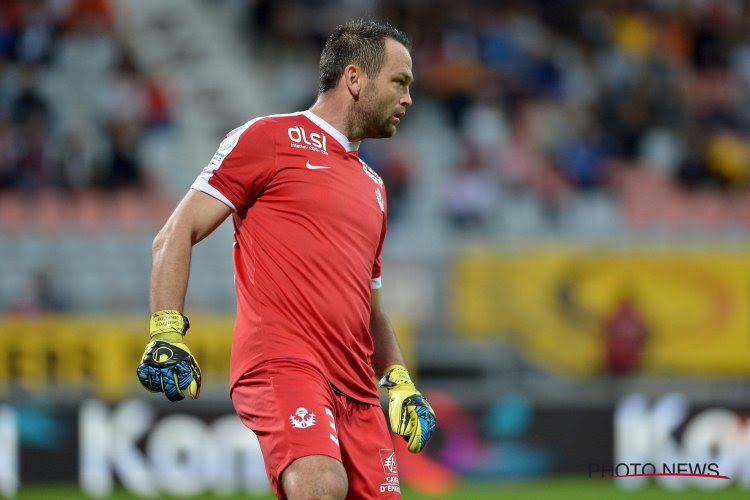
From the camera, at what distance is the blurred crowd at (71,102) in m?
15.2

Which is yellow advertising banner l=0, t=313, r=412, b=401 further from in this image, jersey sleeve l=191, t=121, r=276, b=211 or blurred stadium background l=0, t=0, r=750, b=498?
jersey sleeve l=191, t=121, r=276, b=211

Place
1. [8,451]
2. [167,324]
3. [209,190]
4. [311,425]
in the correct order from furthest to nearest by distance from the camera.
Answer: [8,451] → [209,190] → [311,425] → [167,324]

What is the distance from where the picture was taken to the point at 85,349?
13.6 m

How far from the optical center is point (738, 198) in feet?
53.5

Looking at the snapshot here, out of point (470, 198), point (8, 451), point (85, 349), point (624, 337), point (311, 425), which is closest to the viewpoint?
point (311, 425)

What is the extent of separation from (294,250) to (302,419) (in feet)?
2.16

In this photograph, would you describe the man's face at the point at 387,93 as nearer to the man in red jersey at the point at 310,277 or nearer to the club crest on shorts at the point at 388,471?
the man in red jersey at the point at 310,277

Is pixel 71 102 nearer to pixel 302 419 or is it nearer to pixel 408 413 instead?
pixel 408 413

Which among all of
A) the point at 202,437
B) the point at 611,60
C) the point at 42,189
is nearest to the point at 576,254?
the point at 611,60

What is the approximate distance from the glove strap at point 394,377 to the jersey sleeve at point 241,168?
1000 millimetres

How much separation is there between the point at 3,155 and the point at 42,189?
0.60 metres

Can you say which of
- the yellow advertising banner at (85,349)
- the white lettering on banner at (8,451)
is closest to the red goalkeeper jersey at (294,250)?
the white lettering on banner at (8,451)

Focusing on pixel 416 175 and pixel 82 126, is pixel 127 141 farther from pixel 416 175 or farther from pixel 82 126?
pixel 416 175

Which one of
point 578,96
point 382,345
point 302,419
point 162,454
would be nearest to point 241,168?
point 302,419
